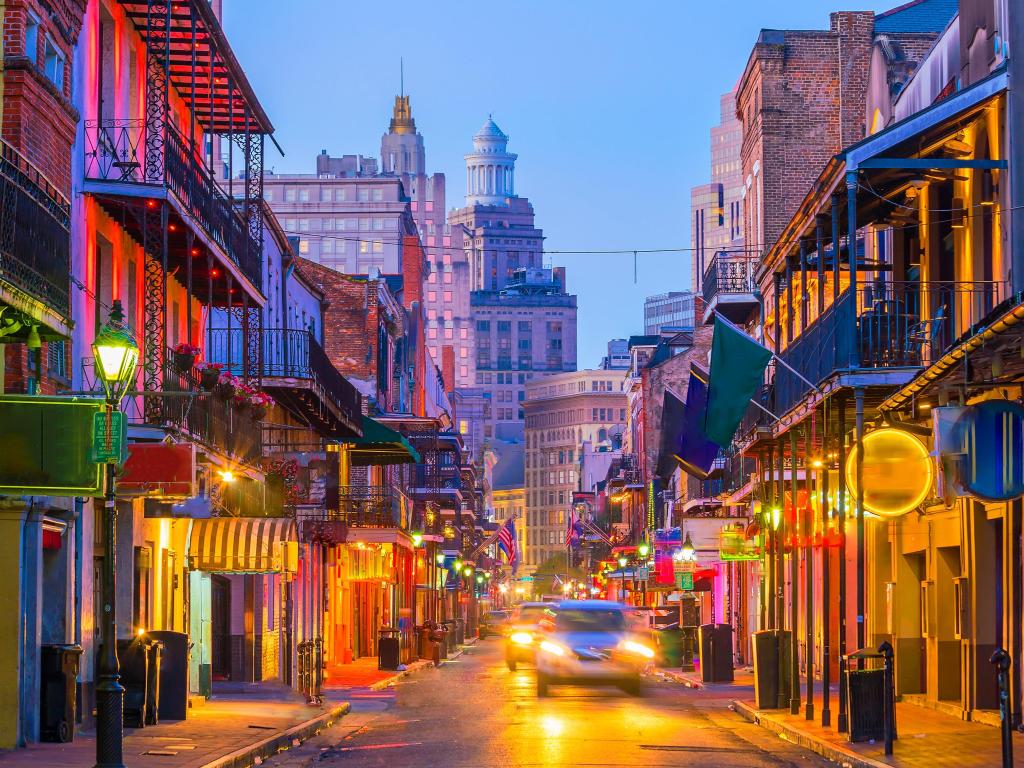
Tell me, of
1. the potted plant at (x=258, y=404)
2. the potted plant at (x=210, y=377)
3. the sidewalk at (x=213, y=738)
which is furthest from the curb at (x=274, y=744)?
the potted plant at (x=258, y=404)

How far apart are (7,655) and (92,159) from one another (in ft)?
23.1

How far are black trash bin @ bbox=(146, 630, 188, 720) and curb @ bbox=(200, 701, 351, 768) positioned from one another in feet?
5.55

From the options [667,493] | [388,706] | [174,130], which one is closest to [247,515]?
[388,706]

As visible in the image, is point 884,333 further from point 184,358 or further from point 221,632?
point 221,632

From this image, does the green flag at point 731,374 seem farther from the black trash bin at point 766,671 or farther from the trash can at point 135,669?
the trash can at point 135,669

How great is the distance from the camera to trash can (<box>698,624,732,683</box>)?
115ft

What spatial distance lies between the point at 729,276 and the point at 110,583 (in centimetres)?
2668

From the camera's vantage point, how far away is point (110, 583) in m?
16.0

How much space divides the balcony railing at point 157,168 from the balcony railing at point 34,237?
5554 mm

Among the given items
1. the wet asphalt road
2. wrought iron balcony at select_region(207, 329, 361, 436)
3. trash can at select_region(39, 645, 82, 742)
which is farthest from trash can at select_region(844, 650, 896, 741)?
wrought iron balcony at select_region(207, 329, 361, 436)

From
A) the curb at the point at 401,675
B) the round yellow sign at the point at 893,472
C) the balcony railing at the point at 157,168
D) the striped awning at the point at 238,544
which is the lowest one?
the curb at the point at 401,675

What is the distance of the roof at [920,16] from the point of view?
38.3m

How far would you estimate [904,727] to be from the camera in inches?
886

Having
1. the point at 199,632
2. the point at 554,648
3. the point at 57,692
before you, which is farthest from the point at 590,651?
the point at 57,692
